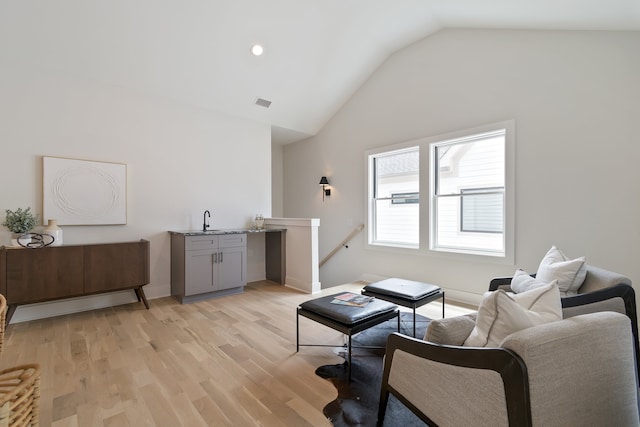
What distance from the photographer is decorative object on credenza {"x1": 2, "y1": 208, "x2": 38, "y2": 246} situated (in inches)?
124

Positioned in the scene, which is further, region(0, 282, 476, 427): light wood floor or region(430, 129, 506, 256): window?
region(430, 129, 506, 256): window

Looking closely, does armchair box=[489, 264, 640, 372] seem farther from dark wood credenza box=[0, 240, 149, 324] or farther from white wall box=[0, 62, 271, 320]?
white wall box=[0, 62, 271, 320]

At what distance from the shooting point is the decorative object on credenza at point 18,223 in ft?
10.4

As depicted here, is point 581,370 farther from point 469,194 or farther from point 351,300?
point 469,194

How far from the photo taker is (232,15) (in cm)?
367

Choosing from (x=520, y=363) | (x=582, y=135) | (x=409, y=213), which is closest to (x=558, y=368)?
(x=520, y=363)

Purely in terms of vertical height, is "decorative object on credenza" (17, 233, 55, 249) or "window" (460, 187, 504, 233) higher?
"window" (460, 187, 504, 233)

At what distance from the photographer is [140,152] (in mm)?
4164

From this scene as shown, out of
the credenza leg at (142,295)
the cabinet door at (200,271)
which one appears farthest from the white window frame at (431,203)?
the credenza leg at (142,295)

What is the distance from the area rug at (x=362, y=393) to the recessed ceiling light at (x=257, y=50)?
12.6 feet

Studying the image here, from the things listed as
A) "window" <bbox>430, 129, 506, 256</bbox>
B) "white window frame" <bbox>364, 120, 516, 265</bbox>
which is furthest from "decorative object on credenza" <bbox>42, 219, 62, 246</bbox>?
"window" <bbox>430, 129, 506, 256</bbox>

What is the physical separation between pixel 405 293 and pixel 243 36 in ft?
12.3

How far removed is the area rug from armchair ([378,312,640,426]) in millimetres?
507

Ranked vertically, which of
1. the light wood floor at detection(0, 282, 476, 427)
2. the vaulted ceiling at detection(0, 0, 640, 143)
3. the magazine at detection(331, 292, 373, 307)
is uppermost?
the vaulted ceiling at detection(0, 0, 640, 143)
